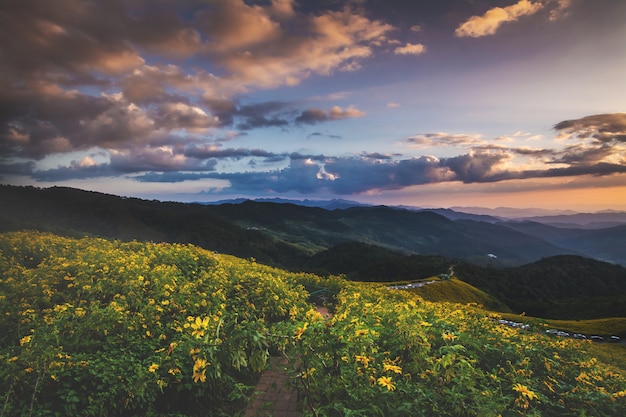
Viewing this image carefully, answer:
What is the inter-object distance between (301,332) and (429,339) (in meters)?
2.97

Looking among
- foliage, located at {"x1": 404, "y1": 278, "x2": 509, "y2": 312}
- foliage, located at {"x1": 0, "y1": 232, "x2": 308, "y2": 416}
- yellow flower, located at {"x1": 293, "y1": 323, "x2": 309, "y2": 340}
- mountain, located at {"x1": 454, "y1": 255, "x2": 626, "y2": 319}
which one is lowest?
mountain, located at {"x1": 454, "y1": 255, "x2": 626, "y2": 319}

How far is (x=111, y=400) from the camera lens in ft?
17.6

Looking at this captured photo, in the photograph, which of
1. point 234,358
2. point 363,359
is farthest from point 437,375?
point 234,358

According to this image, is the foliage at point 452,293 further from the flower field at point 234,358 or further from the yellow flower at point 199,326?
the yellow flower at point 199,326

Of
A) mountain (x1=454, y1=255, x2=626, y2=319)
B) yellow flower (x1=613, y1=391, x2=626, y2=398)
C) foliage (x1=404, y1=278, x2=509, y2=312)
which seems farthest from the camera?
mountain (x1=454, y1=255, x2=626, y2=319)

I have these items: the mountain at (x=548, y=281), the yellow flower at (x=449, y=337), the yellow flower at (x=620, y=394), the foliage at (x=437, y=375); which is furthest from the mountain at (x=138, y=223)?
Result: the yellow flower at (x=620, y=394)

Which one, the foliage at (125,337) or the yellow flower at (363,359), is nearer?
the yellow flower at (363,359)

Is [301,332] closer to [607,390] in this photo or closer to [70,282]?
[607,390]

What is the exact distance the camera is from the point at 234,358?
4.11 metres

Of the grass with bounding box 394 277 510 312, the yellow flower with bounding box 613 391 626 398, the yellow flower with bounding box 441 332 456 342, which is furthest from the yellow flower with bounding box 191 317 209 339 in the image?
the grass with bounding box 394 277 510 312

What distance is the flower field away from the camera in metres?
4.34

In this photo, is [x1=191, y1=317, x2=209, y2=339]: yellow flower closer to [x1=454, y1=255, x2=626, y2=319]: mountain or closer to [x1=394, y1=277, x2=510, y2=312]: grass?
[x1=394, y1=277, x2=510, y2=312]: grass

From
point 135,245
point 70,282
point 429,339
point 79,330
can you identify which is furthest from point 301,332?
point 135,245

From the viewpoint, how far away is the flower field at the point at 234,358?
434 cm
